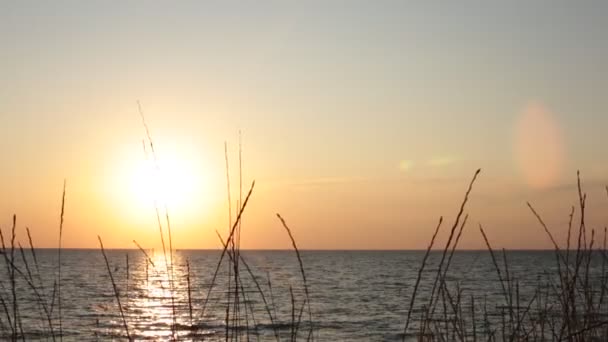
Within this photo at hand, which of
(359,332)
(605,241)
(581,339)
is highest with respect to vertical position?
(605,241)

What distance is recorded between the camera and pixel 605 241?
489 centimetres

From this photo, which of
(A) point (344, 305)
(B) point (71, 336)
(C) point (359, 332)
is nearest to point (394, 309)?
(A) point (344, 305)

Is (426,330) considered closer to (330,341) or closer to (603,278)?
(603,278)

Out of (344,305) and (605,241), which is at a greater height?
(605,241)

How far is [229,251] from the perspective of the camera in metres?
3.82

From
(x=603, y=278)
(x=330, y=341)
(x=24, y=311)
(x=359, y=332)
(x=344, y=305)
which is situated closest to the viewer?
(x=603, y=278)

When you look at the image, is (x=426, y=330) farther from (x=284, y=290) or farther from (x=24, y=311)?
(x=284, y=290)

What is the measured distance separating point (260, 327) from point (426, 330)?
29.3m

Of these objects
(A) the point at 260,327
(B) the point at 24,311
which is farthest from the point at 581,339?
(B) the point at 24,311

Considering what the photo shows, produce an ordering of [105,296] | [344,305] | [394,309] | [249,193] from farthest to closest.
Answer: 1. [105,296]
2. [344,305]
3. [394,309]
4. [249,193]

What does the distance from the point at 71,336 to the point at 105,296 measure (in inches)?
980

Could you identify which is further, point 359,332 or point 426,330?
point 359,332

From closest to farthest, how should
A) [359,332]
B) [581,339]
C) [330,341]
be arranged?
[581,339] < [330,341] < [359,332]

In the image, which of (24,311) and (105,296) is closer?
(24,311)
